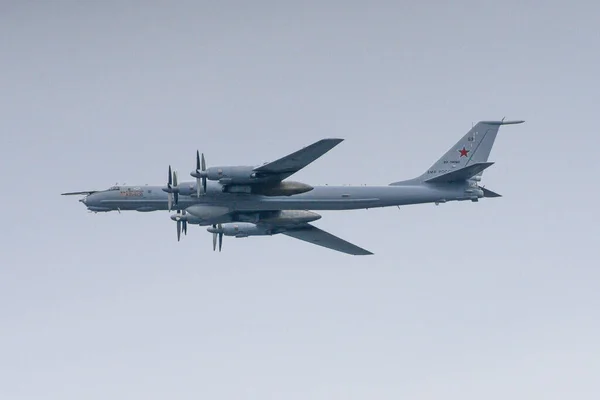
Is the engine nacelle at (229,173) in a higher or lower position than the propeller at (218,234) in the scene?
higher

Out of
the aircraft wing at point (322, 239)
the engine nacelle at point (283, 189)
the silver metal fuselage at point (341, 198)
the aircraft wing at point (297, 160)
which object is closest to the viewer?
the aircraft wing at point (297, 160)

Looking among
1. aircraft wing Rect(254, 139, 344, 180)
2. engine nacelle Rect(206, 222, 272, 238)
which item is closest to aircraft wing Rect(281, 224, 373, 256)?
engine nacelle Rect(206, 222, 272, 238)

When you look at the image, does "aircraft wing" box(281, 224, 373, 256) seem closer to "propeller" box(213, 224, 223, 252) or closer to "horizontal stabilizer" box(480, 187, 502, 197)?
"propeller" box(213, 224, 223, 252)

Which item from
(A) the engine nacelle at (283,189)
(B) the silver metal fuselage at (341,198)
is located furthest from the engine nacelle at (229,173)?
(B) the silver metal fuselage at (341,198)

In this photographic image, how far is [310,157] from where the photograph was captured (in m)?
46.2

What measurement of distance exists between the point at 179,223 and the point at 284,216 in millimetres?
4978

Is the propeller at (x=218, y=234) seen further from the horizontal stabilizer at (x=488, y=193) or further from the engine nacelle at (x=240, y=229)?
the horizontal stabilizer at (x=488, y=193)

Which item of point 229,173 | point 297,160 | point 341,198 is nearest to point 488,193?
point 341,198

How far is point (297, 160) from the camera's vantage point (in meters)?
46.4

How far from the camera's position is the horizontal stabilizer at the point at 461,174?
154 ft

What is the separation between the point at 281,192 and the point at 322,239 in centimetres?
627

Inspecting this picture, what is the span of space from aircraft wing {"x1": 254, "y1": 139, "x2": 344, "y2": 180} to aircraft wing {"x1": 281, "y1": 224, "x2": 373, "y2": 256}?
19.5 ft

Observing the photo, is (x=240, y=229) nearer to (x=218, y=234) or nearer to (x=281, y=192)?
(x=218, y=234)

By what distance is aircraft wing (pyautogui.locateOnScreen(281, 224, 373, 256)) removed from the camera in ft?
175
